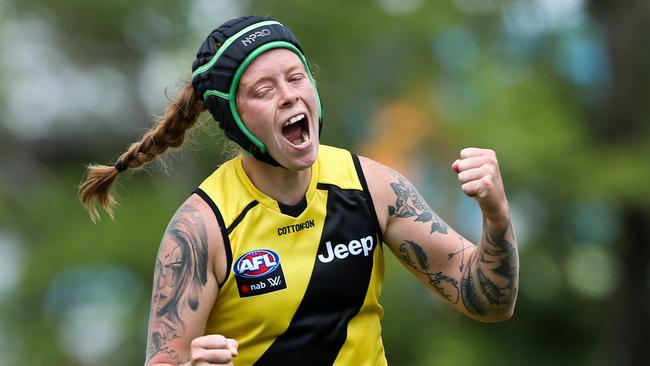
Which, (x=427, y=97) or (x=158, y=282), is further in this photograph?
(x=427, y=97)

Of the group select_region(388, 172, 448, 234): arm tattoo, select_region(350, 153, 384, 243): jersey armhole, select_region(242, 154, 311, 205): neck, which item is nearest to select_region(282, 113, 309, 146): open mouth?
select_region(242, 154, 311, 205): neck

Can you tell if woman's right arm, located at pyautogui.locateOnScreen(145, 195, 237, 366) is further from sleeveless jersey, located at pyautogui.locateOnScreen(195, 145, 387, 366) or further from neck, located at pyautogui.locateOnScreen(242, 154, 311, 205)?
neck, located at pyautogui.locateOnScreen(242, 154, 311, 205)

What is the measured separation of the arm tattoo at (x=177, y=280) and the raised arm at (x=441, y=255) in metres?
0.78

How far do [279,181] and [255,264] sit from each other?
1.31 ft

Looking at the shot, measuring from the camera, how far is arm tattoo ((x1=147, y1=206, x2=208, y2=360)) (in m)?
5.40

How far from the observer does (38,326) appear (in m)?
24.0

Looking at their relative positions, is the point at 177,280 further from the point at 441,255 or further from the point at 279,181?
the point at 441,255

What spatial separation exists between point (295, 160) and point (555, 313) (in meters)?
16.5

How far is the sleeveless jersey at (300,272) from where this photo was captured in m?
5.50

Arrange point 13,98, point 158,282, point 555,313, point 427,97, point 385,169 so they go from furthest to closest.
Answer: point 13,98 < point 427,97 < point 555,313 < point 385,169 < point 158,282

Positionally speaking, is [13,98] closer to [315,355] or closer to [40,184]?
[40,184]

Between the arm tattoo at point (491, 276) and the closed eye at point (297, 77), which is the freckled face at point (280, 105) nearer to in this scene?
the closed eye at point (297, 77)

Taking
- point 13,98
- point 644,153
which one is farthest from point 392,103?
point 13,98

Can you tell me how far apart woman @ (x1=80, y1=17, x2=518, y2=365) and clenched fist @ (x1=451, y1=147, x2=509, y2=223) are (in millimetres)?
14
